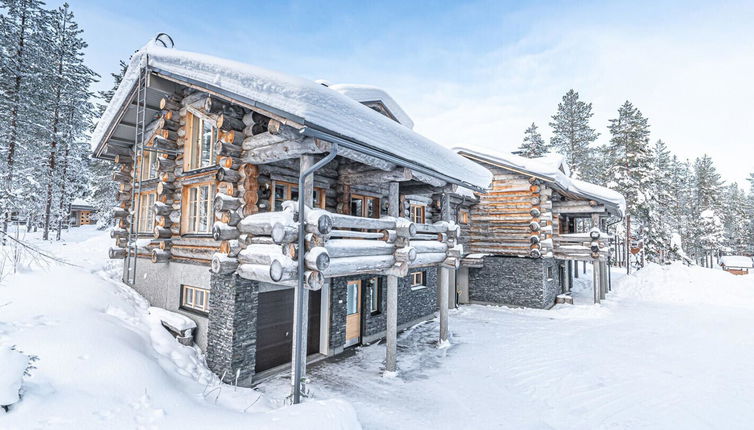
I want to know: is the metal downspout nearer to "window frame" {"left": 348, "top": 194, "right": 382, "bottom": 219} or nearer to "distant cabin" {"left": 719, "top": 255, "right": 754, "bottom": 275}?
"window frame" {"left": 348, "top": 194, "right": 382, "bottom": 219}

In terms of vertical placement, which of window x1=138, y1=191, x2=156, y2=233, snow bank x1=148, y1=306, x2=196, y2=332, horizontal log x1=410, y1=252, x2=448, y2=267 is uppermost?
window x1=138, y1=191, x2=156, y2=233

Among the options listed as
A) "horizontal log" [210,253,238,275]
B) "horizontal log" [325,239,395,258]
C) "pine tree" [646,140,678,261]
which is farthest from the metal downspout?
"pine tree" [646,140,678,261]

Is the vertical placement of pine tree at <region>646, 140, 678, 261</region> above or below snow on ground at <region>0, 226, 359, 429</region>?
above

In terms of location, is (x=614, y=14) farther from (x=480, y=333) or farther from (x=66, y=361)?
(x=66, y=361)

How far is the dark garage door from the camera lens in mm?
8852

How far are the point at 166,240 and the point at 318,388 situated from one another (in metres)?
6.07

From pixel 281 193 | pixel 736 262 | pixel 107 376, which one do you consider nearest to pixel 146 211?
pixel 281 193

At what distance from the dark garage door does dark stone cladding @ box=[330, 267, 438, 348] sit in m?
1.50

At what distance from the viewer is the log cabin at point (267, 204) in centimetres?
656

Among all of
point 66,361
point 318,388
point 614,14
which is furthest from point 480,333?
point 614,14

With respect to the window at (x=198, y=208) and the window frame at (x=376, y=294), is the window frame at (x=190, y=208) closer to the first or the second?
the window at (x=198, y=208)

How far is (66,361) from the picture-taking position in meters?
4.96

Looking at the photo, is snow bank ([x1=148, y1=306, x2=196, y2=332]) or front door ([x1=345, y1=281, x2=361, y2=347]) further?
front door ([x1=345, y1=281, x2=361, y2=347])

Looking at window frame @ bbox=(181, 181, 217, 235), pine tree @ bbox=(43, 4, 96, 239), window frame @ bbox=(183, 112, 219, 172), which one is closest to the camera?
window frame @ bbox=(181, 181, 217, 235)
